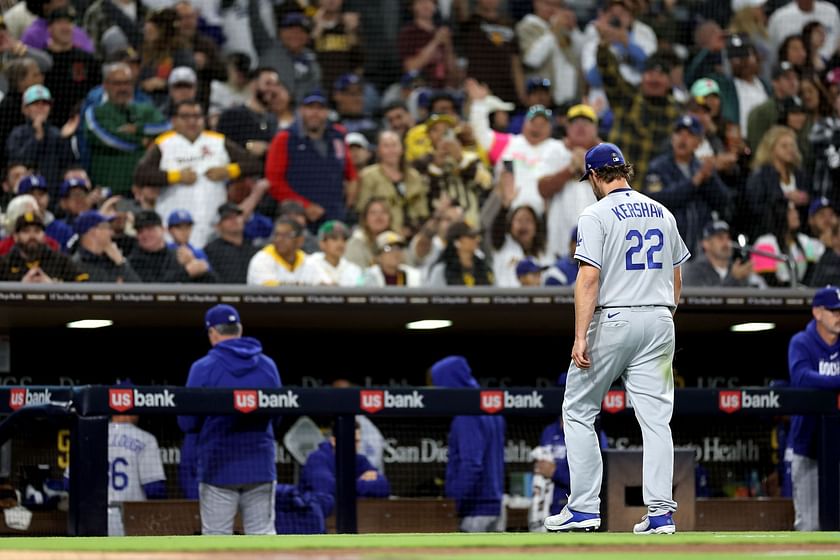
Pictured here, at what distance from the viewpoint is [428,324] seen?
11547 mm

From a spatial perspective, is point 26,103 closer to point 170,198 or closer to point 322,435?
point 170,198

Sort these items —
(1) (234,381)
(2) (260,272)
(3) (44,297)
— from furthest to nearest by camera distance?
(2) (260,272) < (3) (44,297) < (1) (234,381)

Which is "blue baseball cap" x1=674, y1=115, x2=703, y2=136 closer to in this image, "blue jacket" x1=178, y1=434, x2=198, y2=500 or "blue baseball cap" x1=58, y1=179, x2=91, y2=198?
"blue baseball cap" x1=58, y1=179, x2=91, y2=198

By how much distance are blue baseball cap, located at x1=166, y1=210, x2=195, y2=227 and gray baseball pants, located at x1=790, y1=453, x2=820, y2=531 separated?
489 cm

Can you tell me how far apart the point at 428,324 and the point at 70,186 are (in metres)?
2.93

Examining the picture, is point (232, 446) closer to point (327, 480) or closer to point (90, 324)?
point (327, 480)

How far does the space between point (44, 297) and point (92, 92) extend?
9.30 ft

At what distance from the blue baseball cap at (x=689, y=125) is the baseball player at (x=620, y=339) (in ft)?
21.8

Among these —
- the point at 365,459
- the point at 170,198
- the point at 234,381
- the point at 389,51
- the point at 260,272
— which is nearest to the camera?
the point at 234,381

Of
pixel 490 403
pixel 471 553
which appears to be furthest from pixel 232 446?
pixel 471 553

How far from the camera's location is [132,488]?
835cm

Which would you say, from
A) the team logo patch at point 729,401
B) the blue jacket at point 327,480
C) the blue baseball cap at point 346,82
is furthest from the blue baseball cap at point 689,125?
the blue jacket at point 327,480

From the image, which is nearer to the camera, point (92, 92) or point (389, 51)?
point (92, 92)

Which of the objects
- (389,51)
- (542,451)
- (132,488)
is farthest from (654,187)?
(132,488)
